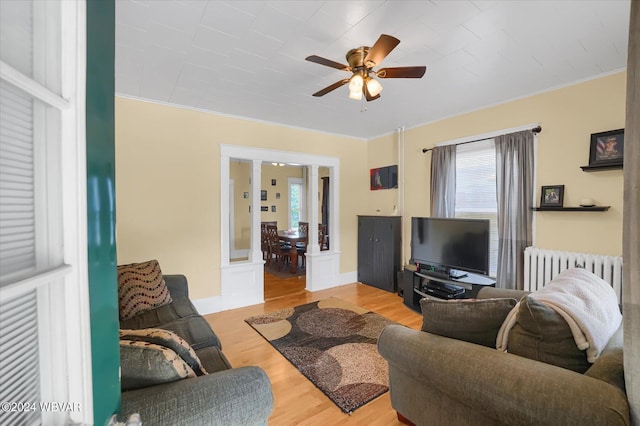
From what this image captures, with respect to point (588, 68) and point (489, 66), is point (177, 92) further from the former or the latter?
point (588, 68)

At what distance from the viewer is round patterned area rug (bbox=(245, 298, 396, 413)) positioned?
2064 millimetres

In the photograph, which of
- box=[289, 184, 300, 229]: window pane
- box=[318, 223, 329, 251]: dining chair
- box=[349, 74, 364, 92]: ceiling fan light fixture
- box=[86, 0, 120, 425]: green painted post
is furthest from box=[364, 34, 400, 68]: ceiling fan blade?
box=[289, 184, 300, 229]: window pane

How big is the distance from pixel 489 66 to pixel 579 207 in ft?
5.53

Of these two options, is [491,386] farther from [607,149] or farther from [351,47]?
[607,149]

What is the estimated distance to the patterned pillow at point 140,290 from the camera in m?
2.28

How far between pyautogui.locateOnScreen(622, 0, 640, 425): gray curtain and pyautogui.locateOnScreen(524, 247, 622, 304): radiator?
2.21m

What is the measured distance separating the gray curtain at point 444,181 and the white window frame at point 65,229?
398 cm

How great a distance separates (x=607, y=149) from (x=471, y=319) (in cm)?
249

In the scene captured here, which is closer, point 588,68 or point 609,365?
point 609,365

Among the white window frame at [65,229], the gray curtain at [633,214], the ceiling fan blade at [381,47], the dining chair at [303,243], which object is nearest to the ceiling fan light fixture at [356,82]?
the ceiling fan blade at [381,47]

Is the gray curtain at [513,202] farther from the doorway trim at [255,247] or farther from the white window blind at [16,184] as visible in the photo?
the white window blind at [16,184]

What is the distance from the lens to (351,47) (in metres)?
2.15

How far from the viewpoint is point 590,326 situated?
1.23m

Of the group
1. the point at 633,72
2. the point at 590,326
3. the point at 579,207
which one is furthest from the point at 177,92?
the point at 579,207
